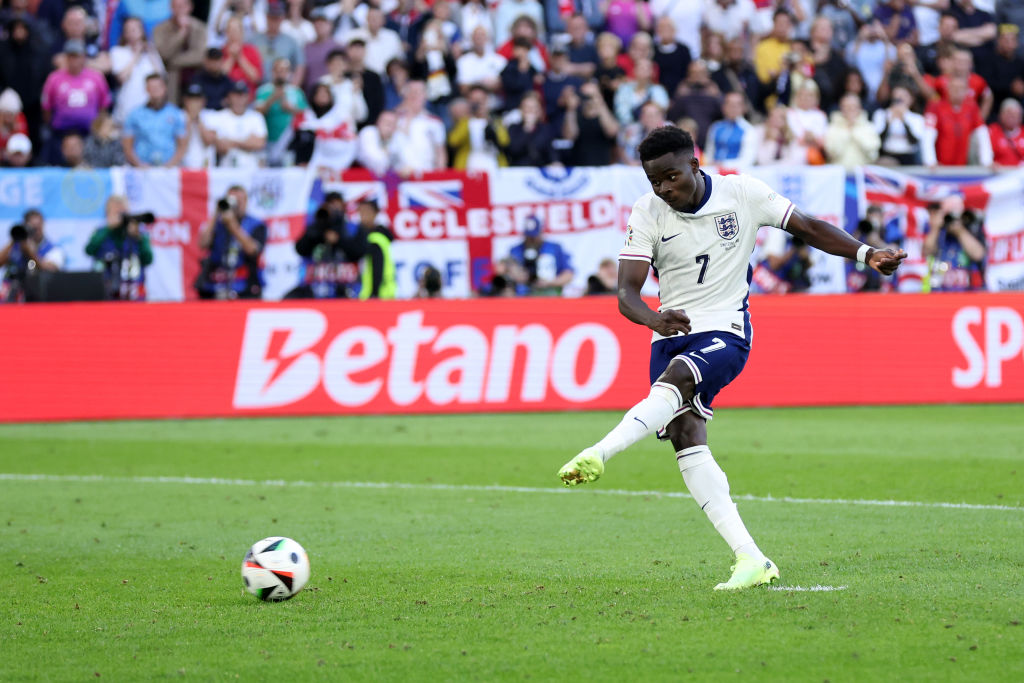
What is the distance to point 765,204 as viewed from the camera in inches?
284

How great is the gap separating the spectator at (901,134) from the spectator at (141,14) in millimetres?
10908

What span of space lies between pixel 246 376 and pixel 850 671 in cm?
1241

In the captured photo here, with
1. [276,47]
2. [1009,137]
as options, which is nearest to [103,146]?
[276,47]

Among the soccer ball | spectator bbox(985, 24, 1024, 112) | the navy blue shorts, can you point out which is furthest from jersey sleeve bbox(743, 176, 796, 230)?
spectator bbox(985, 24, 1024, 112)

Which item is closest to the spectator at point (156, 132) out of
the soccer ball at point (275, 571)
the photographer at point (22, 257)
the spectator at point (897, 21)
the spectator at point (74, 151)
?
the spectator at point (74, 151)

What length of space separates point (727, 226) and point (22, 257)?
12938mm

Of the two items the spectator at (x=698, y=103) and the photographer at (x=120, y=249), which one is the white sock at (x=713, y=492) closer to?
the photographer at (x=120, y=249)

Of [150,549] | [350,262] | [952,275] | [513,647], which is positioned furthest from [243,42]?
[513,647]

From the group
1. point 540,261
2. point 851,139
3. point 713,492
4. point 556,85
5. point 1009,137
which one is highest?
point 556,85

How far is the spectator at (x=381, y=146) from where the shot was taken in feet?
68.4

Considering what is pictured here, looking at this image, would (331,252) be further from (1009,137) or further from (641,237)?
(641,237)

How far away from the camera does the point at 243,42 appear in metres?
21.7

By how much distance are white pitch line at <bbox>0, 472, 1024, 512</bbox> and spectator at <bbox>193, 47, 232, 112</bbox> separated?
30.9 ft

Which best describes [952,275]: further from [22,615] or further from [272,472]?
[22,615]
